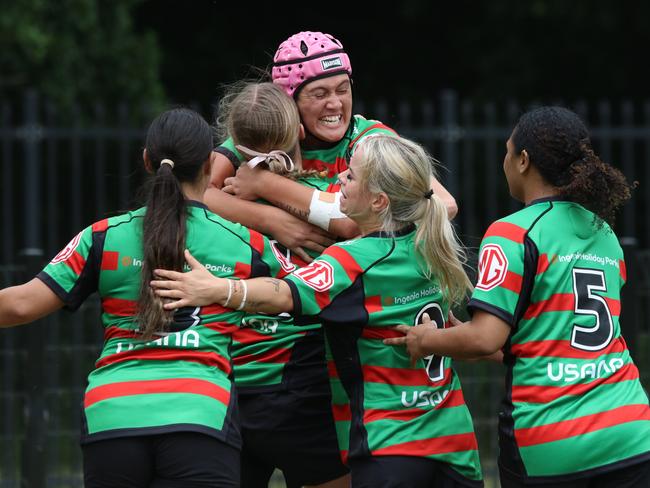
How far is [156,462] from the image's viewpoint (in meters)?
3.46

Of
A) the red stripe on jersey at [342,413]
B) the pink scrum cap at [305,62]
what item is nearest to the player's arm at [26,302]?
the red stripe on jersey at [342,413]

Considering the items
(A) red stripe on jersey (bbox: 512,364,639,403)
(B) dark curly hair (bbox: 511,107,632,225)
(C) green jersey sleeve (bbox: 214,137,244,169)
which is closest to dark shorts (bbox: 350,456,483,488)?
(A) red stripe on jersey (bbox: 512,364,639,403)

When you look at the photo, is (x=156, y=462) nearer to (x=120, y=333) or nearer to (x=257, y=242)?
(x=120, y=333)

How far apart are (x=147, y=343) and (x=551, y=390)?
1226mm

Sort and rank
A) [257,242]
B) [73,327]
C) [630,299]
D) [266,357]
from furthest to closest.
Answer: [73,327] → [630,299] → [266,357] → [257,242]

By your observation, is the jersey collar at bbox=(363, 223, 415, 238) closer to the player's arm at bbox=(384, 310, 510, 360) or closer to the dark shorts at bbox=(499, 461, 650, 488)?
the player's arm at bbox=(384, 310, 510, 360)

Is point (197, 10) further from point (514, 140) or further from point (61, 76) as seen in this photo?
point (514, 140)

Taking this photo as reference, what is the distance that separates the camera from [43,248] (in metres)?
10.7

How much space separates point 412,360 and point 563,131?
0.86 meters

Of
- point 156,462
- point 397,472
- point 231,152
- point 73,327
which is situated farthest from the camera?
point 73,327

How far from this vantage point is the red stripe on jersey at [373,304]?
3.72m

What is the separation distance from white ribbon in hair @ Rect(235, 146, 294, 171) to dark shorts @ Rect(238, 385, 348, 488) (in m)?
0.80

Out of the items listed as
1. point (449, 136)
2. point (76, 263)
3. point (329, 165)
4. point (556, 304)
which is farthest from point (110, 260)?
point (449, 136)

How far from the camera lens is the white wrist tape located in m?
4.06
